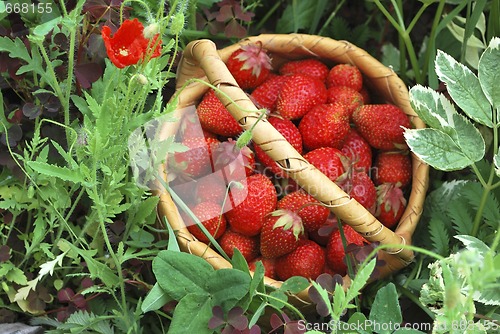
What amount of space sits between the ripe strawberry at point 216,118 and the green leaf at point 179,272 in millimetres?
271

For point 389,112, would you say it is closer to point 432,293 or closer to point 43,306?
point 432,293

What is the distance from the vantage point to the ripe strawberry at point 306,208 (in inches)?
38.4

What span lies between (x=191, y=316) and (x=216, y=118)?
13.1 inches

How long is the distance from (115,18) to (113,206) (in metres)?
0.28

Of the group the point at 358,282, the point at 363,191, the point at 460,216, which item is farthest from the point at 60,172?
the point at 460,216

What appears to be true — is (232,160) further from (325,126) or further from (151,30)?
(151,30)

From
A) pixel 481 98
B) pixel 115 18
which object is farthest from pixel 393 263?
pixel 115 18

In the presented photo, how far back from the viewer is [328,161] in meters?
1.00

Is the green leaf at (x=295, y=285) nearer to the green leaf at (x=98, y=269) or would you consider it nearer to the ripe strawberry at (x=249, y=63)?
the green leaf at (x=98, y=269)

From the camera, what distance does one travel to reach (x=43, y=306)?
0.95 m

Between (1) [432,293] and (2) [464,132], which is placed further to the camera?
(2) [464,132]

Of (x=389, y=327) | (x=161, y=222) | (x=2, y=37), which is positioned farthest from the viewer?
(x=161, y=222)

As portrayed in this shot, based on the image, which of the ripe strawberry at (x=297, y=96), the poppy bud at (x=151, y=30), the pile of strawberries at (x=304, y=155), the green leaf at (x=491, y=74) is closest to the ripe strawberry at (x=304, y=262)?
the pile of strawberries at (x=304, y=155)

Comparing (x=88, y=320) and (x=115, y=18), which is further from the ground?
(x=115, y=18)
